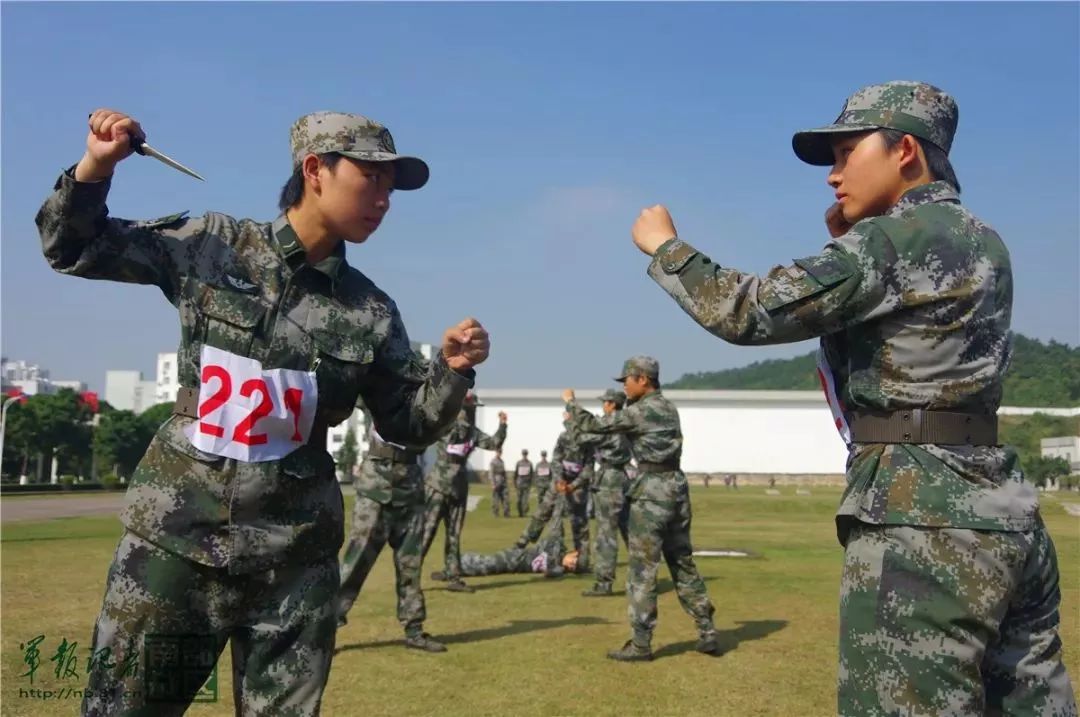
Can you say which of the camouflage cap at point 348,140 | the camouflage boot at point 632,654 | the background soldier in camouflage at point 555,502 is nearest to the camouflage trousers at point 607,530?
the background soldier in camouflage at point 555,502

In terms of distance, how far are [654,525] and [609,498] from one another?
4.86m

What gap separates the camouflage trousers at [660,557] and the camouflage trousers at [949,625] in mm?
5644

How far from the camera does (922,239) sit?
3104mm

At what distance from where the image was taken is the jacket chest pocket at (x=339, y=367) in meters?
3.56

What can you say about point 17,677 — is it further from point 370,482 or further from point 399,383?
point 399,383

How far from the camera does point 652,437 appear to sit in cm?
930

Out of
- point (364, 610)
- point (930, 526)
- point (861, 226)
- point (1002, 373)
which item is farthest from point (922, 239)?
point (364, 610)

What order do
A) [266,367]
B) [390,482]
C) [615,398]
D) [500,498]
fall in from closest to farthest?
[266,367] → [390,482] → [615,398] → [500,498]

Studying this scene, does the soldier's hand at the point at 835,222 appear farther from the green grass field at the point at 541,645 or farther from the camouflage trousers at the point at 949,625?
the green grass field at the point at 541,645

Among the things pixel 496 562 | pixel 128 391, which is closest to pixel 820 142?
pixel 496 562

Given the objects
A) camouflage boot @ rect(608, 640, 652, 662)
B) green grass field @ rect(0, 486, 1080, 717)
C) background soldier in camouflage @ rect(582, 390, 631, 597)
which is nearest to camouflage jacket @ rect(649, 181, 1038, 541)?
green grass field @ rect(0, 486, 1080, 717)

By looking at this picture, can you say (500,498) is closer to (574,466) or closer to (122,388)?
(574,466)

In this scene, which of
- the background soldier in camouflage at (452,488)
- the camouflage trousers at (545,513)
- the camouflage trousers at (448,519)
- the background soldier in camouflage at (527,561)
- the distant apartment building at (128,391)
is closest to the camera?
the camouflage trousers at (448,519)

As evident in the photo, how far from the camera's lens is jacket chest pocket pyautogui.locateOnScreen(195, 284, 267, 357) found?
3.41 metres
